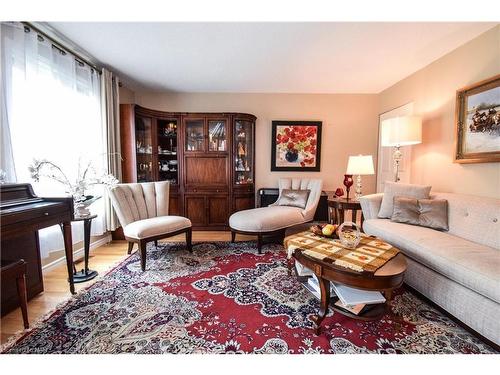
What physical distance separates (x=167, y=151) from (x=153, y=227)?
5.97 ft

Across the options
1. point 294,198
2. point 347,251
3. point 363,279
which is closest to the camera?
point 363,279

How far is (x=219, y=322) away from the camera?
1.48m

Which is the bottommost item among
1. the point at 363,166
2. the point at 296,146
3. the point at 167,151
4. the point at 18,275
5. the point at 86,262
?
the point at 86,262

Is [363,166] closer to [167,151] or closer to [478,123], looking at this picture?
[478,123]

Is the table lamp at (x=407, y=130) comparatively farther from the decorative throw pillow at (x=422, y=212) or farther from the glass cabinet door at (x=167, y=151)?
the glass cabinet door at (x=167, y=151)

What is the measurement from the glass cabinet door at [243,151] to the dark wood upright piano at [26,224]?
7.82 ft

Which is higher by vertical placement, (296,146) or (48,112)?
(48,112)

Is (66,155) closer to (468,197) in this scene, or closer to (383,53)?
(383,53)

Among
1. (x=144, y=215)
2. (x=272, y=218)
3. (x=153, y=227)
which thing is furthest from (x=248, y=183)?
(x=153, y=227)

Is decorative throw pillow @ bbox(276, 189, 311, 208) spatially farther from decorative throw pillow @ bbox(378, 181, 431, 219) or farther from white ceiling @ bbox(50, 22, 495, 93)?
white ceiling @ bbox(50, 22, 495, 93)

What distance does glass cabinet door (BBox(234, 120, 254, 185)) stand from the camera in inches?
147

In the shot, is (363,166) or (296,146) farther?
(296,146)
